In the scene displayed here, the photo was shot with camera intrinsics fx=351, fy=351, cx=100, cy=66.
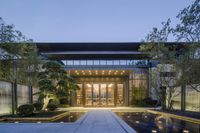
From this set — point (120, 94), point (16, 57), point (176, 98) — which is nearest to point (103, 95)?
point (120, 94)

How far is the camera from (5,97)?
78.9ft

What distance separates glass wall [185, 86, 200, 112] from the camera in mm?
28888

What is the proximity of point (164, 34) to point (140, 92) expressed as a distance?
19602mm

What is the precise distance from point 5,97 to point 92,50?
26.8m

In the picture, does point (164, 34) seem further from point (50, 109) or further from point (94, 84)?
point (94, 84)

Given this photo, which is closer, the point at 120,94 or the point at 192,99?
the point at 192,99

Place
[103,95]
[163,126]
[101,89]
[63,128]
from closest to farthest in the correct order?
[63,128], [163,126], [103,95], [101,89]

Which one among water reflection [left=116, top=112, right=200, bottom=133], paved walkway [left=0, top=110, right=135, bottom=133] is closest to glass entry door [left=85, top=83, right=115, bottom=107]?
water reflection [left=116, top=112, right=200, bottom=133]

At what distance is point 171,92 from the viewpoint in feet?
109

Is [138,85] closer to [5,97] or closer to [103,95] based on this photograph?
[103,95]

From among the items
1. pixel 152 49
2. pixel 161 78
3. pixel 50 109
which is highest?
pixel 152 49

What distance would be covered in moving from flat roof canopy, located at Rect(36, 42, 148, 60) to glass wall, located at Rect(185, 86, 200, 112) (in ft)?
57.0

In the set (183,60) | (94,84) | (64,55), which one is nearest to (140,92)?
(94,84)

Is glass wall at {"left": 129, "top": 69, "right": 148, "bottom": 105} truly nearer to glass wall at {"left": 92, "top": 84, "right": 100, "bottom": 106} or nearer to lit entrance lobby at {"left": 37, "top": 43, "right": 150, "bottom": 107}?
lit entrance lobby at {"left": 37, "top": 43, "right": 150, "bottom": 107}
